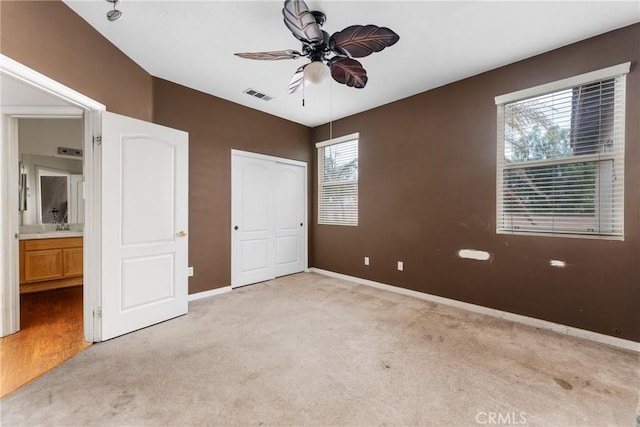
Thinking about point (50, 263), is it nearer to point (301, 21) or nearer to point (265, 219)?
point (265, 219)

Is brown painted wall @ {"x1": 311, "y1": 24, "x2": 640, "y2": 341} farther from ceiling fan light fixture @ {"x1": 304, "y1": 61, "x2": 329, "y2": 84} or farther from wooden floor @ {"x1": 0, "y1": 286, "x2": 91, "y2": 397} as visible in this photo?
wooden floor @ {"x1": 0, "y1": 286, "x2": 91, "y2": 397}

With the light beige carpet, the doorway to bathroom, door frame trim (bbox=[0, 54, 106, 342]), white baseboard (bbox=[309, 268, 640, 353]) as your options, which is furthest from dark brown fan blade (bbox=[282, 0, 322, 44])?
the doorway to bathroom

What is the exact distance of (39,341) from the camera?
7.92ft

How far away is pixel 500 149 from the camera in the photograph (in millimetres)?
2979

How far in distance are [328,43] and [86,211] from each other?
8.30ft

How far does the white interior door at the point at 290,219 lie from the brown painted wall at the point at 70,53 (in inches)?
89.4

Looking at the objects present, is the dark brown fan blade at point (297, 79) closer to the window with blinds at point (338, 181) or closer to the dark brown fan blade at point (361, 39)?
the dark brown fan blade at point (361, 39)

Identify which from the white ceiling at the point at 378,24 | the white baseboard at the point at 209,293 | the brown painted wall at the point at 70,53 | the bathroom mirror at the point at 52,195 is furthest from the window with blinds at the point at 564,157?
the bathroom mirror at the point at 52,195

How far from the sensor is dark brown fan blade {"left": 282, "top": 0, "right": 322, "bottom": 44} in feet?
5.41

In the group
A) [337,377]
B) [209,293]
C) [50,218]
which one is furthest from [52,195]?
[337,377]

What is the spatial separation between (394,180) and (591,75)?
7.17 feet

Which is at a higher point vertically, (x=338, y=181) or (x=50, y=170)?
(x=50, y=170)

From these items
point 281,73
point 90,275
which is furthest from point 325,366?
point 281,73

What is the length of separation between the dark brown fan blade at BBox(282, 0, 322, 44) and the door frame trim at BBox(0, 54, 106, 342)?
5.87 ft
